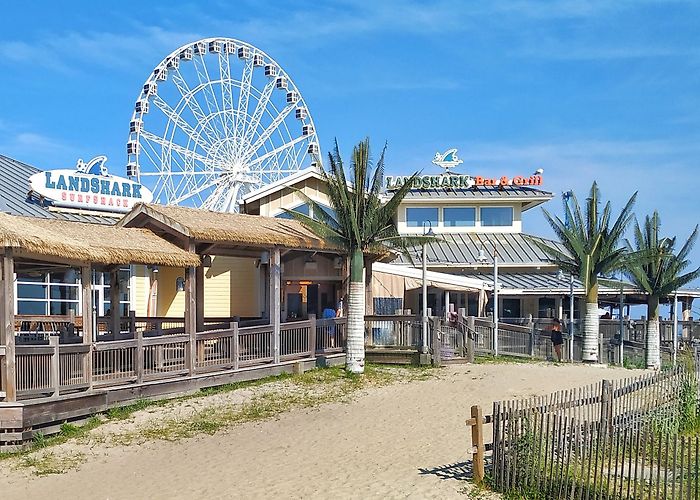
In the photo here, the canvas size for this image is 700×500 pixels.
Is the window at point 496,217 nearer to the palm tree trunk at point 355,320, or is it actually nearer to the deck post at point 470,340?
the deck post at point 470,340

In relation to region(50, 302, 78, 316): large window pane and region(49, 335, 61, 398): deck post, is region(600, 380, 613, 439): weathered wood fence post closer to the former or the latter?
region(49, 335, 61, 398): deck post

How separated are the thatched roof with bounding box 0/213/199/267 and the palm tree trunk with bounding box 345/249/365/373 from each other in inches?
172

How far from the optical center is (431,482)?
11336 millimetres

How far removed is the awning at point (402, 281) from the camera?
2858 centimetres

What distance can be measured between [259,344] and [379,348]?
15.0 feet

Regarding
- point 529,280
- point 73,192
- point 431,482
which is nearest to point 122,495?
point 431,482

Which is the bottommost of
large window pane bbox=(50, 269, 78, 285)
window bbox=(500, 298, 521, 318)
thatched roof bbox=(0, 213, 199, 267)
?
window bbox=(500, 298, 521, 318)

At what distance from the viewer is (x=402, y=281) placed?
2909cm

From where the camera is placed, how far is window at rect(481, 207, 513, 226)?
4031 centimetres

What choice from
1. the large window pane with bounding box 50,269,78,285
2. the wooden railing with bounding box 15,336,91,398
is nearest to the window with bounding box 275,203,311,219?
the large window pane with bounding box 50,269,78,285

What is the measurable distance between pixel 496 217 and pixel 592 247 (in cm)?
1408

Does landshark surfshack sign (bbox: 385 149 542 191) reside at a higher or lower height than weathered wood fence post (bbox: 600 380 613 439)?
higher

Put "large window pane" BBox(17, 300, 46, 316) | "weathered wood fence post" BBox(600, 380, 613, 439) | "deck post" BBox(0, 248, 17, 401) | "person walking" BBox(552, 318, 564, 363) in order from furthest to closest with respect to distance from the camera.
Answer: "person walking" BBox(552, 318, 564, 363) < "large window pane" BBox(17, 300, 46, 316) < "deck post" BBox(0, 248, 17, 401) < "weathered wood fence post" BBox(600, 380, 613, 439)

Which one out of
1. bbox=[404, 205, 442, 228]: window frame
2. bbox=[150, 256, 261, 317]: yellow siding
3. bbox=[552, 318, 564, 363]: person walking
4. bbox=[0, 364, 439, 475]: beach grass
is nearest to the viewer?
bbox=[0, 364, 439, 475]: beach grass
